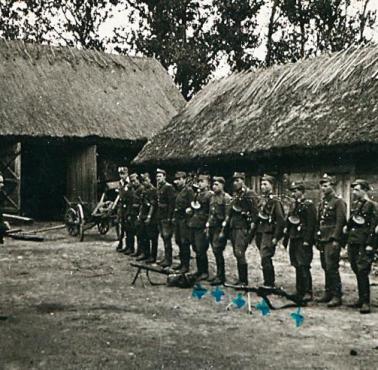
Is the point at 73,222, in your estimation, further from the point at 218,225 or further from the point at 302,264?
the point at 302,264

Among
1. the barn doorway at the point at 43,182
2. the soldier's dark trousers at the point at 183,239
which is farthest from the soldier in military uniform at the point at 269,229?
the barn doorway at the point at 43,182

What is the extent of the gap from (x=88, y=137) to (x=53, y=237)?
429 cm

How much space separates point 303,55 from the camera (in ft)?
93.2

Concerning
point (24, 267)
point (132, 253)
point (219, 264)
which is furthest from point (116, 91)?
point (219, 264)

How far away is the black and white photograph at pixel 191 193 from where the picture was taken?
250 inches

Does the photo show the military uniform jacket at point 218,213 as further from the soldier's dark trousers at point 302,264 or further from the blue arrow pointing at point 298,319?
the blue arrow pointing at point 298,319

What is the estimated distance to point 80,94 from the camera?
19.9 meters

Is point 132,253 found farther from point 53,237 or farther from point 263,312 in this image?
point 263,312

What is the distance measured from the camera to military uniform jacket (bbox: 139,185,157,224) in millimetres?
11019

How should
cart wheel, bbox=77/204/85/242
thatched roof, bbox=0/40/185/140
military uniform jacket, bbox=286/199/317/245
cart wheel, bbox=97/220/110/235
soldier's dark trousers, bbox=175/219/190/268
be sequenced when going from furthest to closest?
thatched roof, bbox=0/40/185/140 → cart wheel, bbox=97/220/110/235 → cart wheel, bbox=77/204/85/242 → soldier's dark trousers, bbox=175/219/190/268 → military uniform jacket, bbox=286/199/317/245

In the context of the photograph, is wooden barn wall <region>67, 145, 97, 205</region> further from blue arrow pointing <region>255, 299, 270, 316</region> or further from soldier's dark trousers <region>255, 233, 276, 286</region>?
blue arrow pointing <region>255, 299, 270, 316</region>

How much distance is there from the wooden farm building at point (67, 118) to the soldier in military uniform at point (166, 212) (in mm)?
7880

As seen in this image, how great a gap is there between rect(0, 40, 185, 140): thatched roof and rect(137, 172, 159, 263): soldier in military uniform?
7255mm

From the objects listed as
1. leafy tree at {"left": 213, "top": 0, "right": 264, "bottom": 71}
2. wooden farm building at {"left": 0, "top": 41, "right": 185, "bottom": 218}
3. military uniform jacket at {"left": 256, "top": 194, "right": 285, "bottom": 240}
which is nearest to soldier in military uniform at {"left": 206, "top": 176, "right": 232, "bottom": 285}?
military uniform jacket at {"left": 256, "top": 194, "right": 285, "bottom": 240}
